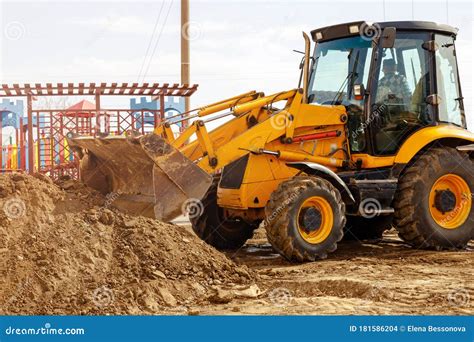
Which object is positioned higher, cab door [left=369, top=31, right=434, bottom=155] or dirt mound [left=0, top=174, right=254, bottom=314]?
cab door [left=369, top=31, right=434, bottom=155]

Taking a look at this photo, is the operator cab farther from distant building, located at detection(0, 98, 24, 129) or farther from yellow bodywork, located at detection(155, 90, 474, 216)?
distant building, located at detection(0, 98, 24, 129)

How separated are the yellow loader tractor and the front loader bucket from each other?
26 millimetres

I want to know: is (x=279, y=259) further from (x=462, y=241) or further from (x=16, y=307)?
(x=16, y=307)

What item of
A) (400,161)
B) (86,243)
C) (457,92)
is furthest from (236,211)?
(457,92)

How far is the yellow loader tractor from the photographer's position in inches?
362

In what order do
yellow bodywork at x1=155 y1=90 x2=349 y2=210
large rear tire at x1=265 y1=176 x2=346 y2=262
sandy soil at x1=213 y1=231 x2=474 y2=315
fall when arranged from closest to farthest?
1. sandy soil at x1=213 y1=231 x2=474 y2=315
2. large rear tire at x1=265 y1=176 x2=346 y2=262
3. yellow bodywork at x1=155 y1=90 x2=349 y2=210

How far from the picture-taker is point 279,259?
974 cm

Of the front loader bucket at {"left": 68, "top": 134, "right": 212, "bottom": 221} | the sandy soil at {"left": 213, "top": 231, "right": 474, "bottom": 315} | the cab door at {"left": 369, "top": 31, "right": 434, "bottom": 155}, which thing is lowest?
the sandy soil at {"left": 213, "top": 231, "right": 474, "bottom": 315}

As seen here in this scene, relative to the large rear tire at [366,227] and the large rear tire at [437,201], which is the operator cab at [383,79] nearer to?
the large rear tire at [437,201]

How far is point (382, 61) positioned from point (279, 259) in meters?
2.93

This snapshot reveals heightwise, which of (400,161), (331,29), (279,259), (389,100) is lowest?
(279,259)

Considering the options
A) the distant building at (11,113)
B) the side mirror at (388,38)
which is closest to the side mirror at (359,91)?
the side mirror at (388,38)

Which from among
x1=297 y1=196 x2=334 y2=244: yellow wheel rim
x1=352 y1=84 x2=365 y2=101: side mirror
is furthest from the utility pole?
x1=297 y1=196 x2=334 y2=244: yellow wheel rim

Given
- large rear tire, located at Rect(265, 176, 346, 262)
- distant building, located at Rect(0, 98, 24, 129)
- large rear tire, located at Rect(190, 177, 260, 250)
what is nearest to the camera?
large rear tire, located at Rect(265, 176, 346, 262)
